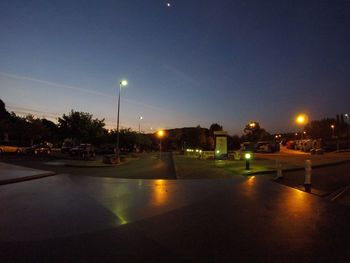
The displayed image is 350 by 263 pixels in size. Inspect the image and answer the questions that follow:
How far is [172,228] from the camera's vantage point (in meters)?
6.70

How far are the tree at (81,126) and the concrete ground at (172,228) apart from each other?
158 ft

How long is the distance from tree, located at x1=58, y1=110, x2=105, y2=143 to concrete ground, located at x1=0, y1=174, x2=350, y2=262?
48.1 m

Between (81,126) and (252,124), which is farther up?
(252,124)

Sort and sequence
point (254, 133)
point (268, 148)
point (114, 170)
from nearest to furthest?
1. point (114, 170)
2. point (268, 148)
3. point (254, 133)

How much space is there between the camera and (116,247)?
5.43 metres

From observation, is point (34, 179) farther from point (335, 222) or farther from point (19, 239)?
point (335, 222)

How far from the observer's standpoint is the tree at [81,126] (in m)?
58.3

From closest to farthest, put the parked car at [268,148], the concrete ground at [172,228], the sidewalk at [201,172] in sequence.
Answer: the concrete ground at [172,228]
the sidewalk at [201,172]
the parked car at [268,148]

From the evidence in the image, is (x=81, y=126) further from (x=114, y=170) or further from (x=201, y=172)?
(x=201, y=172)

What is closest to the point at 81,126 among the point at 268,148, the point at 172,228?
the point at 268,148

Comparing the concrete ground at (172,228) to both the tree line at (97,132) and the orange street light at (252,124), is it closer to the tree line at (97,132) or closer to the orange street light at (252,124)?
the tree line at (97,132)

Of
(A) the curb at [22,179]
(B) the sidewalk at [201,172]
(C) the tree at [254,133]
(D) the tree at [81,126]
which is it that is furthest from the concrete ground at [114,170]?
(C) the tree at [254,133]

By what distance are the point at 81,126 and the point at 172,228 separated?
54.4 m

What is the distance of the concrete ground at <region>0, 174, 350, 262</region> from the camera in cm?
511
